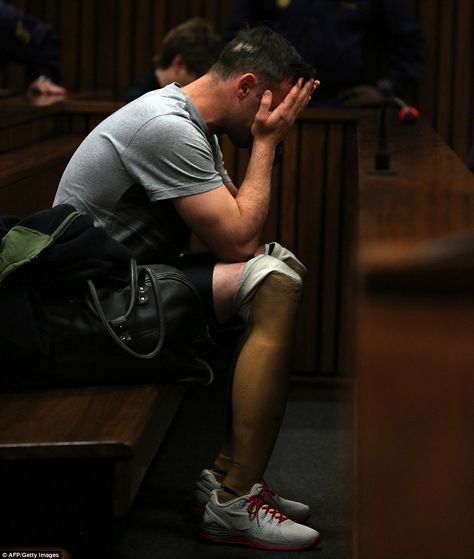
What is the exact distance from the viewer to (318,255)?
3.74 metres

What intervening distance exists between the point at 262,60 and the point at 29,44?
2221 millimetres

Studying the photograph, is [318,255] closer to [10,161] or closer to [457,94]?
[10,161]

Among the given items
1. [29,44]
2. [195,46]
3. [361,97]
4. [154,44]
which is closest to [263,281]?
[195,46]

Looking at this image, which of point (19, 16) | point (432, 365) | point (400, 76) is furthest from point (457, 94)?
point (432, 365)

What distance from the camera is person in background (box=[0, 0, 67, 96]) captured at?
4457 mm

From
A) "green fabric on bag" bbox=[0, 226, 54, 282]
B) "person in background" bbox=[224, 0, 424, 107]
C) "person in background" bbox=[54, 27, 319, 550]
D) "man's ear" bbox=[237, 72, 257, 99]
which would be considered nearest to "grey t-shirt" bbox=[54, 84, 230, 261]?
"person in background" bbox=[54, 27, 319, 550]

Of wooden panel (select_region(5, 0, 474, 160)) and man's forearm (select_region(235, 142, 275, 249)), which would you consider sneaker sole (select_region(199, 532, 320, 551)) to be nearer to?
man's forearm (select_region(235, 142, 275, 249))

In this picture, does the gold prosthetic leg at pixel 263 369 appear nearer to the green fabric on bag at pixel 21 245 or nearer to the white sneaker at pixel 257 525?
the white sneaker at pixel 257 525

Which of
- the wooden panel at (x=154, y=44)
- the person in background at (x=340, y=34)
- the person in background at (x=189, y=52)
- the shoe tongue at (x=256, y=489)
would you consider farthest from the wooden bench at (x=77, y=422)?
the wooden panel at (x=154, y=44)

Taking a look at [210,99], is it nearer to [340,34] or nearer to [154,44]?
[340,34]

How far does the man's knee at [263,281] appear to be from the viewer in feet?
7.64

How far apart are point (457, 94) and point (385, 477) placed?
3.86 metres

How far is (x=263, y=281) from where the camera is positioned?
7.64 feet

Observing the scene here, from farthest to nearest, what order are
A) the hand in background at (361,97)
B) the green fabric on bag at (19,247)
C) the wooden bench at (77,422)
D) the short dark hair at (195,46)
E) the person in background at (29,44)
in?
the person in background at (29,44), the hand in background at (361,97), the short dark hair at (195,46), the green fabric on bag at (19,247), the wooden bench at (77,422)
